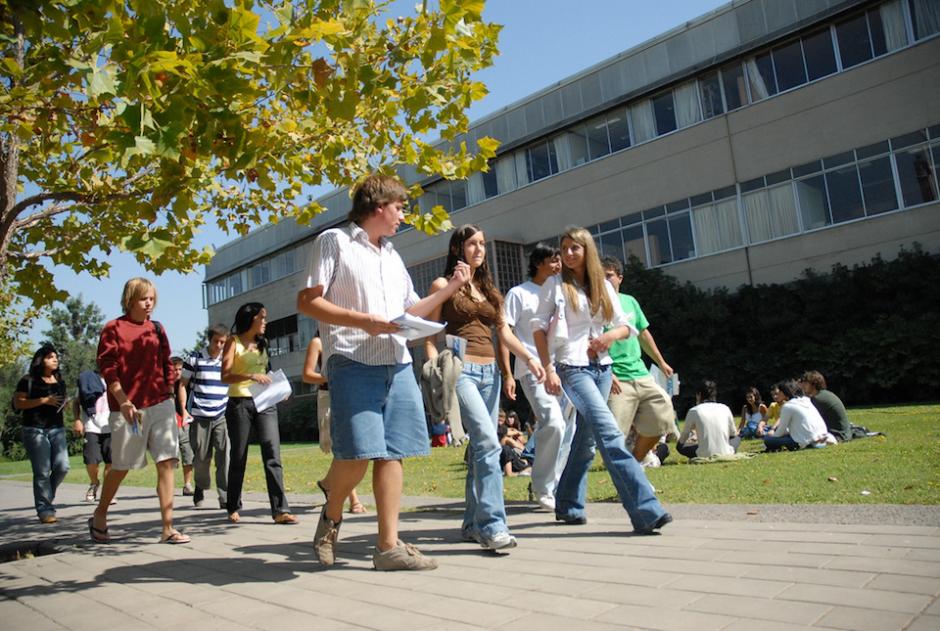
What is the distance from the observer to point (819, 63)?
69.0 ft

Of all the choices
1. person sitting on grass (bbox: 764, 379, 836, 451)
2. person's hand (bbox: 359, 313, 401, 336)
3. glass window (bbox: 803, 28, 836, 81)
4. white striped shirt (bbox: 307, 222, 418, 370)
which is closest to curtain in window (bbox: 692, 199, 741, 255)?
glass window (bbox: 803, 28, 836, 81)

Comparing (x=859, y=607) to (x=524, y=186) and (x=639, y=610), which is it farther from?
(x=524, y=186)

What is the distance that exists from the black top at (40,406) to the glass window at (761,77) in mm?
20792

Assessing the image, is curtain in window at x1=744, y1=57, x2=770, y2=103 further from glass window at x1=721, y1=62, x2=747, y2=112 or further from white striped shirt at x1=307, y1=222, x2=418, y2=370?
white striped shirt at x1=307, y1=222, x2=418, y2=370

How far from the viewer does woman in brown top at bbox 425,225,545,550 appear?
431cm

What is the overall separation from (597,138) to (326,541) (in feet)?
79.6

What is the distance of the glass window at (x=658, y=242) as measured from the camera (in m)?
24.5

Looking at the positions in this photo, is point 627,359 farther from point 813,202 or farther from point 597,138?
point 597,138

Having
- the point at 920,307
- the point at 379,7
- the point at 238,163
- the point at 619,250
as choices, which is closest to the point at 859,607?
the point at 238,163

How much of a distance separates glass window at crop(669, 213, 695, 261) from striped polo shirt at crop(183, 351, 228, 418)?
18.7 meters

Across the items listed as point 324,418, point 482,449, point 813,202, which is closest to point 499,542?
point 482,449

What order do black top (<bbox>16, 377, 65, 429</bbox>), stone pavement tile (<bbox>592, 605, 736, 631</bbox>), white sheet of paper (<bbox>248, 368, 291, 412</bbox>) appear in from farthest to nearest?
black top (<bbox>16, 377, 65, 429</bbox>) → white sheet of paper (<bbox>248, 368, 291, 412</bbox>) → stone pavement tile (<bbox>592, 605, 736, 631</bbox>)

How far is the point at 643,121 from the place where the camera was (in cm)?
2500

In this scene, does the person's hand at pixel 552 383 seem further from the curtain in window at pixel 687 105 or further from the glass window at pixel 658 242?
the curtain in window at pixel 687 105
